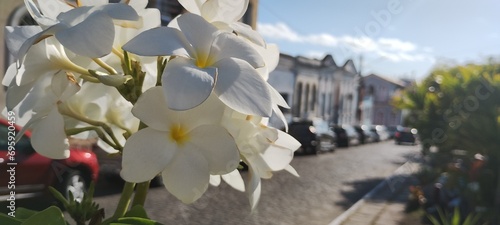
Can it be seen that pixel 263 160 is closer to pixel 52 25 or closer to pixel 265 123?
pixel 265 123

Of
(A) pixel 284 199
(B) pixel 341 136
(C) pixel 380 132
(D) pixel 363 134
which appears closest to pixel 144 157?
(A) pixel 284 199

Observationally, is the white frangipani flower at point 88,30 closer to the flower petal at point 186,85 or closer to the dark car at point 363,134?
the flower petal at point 186,85

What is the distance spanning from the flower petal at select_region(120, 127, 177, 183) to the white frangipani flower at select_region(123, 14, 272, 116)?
5cm

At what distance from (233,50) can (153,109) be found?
0.22 ft

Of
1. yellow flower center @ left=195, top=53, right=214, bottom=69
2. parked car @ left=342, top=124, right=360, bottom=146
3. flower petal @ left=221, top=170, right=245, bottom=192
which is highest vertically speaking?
yellow flower center @ left=195, top=53, right=214, bottom=69

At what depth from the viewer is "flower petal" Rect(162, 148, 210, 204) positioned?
30 cm

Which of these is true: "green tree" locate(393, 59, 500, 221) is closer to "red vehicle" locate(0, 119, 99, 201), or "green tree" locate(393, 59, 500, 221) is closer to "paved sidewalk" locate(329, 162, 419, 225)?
"paved sidewalk" locate(329, 162, 419, 225)

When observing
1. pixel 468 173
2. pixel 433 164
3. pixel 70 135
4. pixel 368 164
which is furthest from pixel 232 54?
pixel 368 164

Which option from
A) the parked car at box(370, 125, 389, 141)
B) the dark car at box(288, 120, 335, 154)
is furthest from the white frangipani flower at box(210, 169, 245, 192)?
the parked car at box(370, 125, 389, 141)

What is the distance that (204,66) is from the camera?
0.29 meters

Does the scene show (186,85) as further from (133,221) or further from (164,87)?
(133,221)

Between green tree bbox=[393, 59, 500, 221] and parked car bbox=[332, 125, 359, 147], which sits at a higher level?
green tree bbox=[393, 59, 500, 221]

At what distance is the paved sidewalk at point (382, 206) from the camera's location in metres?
3.76

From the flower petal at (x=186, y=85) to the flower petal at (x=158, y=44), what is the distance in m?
0.01
